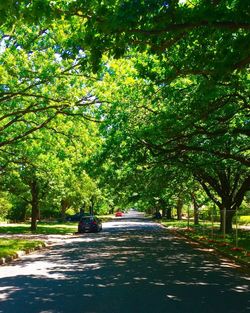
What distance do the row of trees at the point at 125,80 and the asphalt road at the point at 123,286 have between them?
174 inches

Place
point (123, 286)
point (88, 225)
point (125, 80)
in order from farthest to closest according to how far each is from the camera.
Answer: point (88, 225), point (125, 80), point (123, 286)

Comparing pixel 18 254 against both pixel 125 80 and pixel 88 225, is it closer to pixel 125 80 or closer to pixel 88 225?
pixel 125 80

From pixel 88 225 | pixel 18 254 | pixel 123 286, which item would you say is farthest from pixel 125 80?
pixel 88 225

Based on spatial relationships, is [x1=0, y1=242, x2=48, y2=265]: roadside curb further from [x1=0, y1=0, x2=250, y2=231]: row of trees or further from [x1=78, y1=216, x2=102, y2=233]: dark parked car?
[x1=78, y1=216, x2=102, y2=233]: dark parked car

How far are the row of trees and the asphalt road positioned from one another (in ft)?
14.5

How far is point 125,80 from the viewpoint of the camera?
17125mm

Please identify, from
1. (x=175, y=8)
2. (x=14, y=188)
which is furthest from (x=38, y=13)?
(x=14, y=188)

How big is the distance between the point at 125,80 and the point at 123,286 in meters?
8.97

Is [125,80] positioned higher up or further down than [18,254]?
higher up

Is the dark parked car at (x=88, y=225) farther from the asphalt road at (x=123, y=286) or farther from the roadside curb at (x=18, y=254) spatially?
the asphalt road at (x=123, y=286)

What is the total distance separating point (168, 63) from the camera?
12.9m

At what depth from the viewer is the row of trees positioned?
7977 millimetres

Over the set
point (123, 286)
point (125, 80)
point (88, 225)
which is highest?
point (125, 80)

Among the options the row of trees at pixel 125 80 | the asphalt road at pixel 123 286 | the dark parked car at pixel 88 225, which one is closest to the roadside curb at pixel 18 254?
the asphalt road at pixel 123 286
